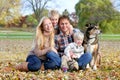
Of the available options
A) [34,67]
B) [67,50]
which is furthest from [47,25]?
[34,67]

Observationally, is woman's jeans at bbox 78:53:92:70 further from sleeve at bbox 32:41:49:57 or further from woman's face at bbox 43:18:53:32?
woman's face at bbox 43:18:53:32

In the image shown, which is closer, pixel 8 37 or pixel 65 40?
pixel 65 40

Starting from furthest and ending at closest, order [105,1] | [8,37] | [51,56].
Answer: [105,1] < [8,37] < [51,56]

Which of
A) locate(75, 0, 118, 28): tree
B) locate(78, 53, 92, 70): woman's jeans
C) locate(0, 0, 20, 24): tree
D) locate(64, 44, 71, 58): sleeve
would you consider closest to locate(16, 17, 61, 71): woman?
locate(64, 44, 71, 58): sleeve

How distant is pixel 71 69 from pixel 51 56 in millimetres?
542

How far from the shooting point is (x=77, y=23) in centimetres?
5434

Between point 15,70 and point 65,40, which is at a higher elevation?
point 65,40

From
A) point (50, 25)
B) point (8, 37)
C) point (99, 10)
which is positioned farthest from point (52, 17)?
point (99, 10)

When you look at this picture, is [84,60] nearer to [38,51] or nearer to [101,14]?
[38,51]

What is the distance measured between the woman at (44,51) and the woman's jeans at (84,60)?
462 millimetres

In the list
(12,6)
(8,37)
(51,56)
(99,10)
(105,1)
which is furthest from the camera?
(105,1)

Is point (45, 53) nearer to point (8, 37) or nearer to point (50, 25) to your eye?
point (50, 25)

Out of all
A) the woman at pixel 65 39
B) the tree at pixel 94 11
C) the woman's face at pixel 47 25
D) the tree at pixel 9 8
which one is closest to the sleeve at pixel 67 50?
the woman at pixel 65 39

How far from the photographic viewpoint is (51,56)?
24.0 feet
